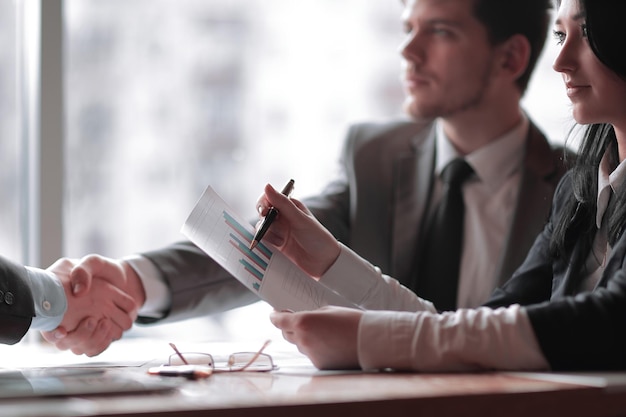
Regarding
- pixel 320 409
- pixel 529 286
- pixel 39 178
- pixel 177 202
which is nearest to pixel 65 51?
pixel 39 178

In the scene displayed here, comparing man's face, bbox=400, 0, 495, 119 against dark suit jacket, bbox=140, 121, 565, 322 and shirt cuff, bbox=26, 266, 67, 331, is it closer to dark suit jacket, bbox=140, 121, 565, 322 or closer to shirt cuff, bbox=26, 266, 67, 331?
dark suit jacket, bbox=140, 121, 565, 322

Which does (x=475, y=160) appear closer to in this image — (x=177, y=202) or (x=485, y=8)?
(x=485, y=8)

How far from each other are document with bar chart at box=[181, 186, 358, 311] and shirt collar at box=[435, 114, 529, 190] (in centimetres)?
109

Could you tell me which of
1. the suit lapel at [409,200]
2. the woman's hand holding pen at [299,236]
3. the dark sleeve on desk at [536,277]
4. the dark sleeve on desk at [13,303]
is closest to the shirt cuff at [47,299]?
the dark sleeve on desk at [13,303]

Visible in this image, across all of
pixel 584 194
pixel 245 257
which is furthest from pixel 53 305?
pixel 584 194

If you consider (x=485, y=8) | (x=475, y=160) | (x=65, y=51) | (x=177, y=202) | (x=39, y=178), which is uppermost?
(x=485, y=8)

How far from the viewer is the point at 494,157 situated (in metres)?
2.48

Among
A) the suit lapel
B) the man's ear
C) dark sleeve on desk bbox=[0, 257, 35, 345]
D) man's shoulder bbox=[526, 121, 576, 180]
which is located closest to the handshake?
dark sleeve on desk bbox=[0, 257, 35, 345]

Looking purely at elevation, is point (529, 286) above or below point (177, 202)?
above

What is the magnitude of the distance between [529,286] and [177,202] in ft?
6.65

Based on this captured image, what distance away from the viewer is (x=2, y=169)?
114 inches

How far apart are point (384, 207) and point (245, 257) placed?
3.50 ft

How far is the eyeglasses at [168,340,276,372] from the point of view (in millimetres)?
1241

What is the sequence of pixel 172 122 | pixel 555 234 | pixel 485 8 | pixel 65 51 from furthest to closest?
pixel 172 122, pixel 65 51, pixel 485 8, pixel 555 234
